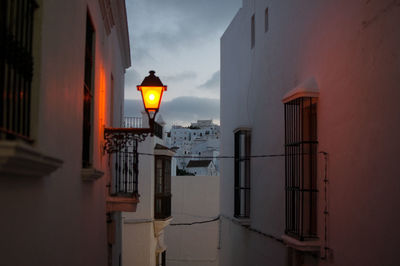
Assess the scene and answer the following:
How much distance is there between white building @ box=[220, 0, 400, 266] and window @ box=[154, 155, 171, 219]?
6.99m

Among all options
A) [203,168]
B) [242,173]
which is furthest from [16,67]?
[203,168]

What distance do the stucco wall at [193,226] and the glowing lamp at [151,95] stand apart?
56.1 ft

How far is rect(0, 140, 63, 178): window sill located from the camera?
2066 millimetres

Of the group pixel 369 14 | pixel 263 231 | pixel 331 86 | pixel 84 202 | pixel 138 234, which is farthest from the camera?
pixel 138 234

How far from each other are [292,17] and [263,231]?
4.19 metres

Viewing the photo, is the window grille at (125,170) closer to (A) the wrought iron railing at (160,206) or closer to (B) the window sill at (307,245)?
(B) the window sill at (307,245)

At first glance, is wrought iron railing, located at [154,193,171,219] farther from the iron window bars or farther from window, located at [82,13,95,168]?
the iron window bars

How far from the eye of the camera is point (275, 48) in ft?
31.2

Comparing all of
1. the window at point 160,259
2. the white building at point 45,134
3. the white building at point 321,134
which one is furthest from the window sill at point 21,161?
the window at point 160,259

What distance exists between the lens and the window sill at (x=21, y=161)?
81.4 inches

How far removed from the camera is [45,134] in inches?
124

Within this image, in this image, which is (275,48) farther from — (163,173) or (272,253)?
(163,173)

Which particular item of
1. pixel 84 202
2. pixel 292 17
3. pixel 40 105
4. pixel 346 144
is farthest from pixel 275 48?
pixel 40 105

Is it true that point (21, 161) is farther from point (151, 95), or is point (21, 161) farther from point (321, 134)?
point (321, 134)
